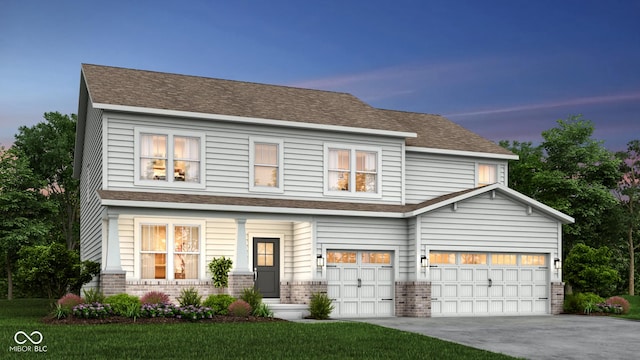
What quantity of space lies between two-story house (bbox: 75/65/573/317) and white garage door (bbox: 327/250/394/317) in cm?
5

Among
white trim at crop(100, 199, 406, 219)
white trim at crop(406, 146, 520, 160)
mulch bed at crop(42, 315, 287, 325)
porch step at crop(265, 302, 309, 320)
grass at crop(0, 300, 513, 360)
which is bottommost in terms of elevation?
porch step at crop(265, 302, 309, 320)

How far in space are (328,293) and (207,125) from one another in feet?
23.2

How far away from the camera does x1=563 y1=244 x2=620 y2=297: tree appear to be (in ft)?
93.0

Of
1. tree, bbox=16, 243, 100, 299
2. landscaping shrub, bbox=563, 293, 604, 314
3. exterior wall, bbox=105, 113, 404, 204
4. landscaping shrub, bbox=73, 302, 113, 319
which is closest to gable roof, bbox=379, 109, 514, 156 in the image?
exterior wall, bbox=105, 113, 404, 204

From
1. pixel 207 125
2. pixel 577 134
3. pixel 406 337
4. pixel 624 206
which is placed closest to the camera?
pixel 406 337

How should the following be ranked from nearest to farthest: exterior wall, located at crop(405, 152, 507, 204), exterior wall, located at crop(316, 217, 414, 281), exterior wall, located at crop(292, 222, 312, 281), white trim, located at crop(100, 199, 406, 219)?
1. white trim, located at crop(100, 199, 406, 219)
2. exterior wall, located at crop(292, 222, 312, 281)
3. exterior wall, located at crop(316, 217, 414, 281)
4. exterior wall, located at crop(405, 152, 507, 204)

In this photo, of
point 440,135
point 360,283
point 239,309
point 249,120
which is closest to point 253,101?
point 249,120

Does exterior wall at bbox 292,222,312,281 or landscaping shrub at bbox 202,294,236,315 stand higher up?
exterior wall at bbox 292,222,312,281

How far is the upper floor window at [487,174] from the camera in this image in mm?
29812

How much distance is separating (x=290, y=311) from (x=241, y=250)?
2.61 m

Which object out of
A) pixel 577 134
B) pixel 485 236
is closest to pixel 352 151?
pixel 485 236

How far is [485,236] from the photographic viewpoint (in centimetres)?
2662

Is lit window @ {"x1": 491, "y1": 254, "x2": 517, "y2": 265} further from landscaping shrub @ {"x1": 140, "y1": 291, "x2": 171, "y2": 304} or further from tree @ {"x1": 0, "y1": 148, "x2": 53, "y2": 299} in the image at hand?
tree @ {"x1": 0, "y1": 148, "x2": 53, "y2": 299}

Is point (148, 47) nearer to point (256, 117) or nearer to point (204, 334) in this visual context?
point (256, 117)
